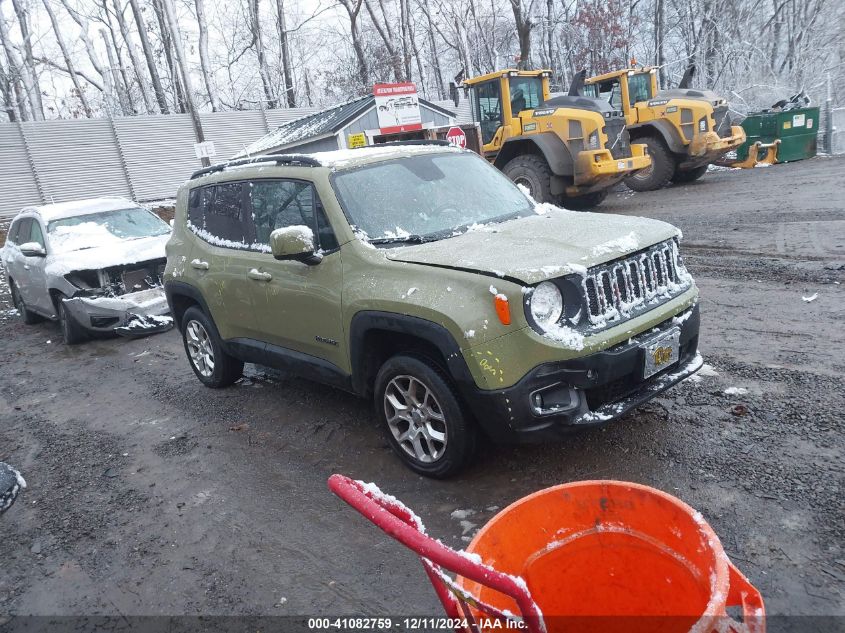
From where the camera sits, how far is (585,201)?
1318 centimetres

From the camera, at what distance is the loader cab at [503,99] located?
1264cm

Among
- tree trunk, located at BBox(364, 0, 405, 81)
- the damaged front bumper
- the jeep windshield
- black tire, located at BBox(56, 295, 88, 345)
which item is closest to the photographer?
the jeep windshield

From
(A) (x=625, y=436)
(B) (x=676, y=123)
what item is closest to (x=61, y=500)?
(A) (x=625, y=436)

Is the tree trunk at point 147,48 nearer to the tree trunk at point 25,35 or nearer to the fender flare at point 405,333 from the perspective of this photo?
the tree trunk at point 25,35

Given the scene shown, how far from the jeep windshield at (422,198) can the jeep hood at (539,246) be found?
18 centimetres

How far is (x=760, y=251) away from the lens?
7652 mm

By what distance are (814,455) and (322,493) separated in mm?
2763

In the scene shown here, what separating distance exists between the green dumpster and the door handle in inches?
620

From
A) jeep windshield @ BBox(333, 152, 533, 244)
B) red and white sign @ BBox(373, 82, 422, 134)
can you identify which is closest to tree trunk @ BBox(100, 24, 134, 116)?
red and white sign @ BBox(373, 82, 422, 134)

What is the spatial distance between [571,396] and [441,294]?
0.85 meters

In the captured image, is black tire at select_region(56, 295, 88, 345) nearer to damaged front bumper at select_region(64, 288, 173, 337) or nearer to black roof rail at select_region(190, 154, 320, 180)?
damaged front bumper at select_region(64, 288, 173, 337)

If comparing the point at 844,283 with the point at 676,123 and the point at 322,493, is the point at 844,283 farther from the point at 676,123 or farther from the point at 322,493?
the point at 676,123

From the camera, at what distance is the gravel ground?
285 cm

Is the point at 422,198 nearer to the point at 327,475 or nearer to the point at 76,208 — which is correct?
the point at 327,475
